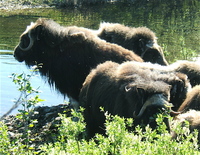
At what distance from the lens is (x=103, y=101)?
5668 millimetres

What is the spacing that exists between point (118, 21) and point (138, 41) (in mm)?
10225

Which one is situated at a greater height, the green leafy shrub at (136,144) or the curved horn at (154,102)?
the green leafy shrub at (136,144)

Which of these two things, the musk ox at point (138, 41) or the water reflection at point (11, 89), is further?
the water reflection at point (11, 89)

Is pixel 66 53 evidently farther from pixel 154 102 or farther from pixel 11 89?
pixel 154 102

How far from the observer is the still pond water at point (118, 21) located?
10.2 m

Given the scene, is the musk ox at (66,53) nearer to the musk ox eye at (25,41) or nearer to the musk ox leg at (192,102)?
the musk ox eye at (25,41)

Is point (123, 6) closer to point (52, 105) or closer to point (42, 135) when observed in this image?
point (52, 105)

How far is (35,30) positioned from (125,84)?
308cm

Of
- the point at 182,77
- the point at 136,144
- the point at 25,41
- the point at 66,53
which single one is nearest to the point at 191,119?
the point at 182,77

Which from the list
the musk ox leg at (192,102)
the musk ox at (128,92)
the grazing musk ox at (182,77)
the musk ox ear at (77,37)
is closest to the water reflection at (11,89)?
the musk ox ear at (77,37)

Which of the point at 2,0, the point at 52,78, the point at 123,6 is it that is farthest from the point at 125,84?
the point at 2,0

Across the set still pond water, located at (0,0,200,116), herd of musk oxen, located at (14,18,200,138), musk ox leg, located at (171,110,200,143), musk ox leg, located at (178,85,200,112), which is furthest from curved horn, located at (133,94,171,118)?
still pond water, located at (0,0,200,116)

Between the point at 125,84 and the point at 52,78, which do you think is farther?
the point at 52,78

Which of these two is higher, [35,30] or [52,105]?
[35,30]
